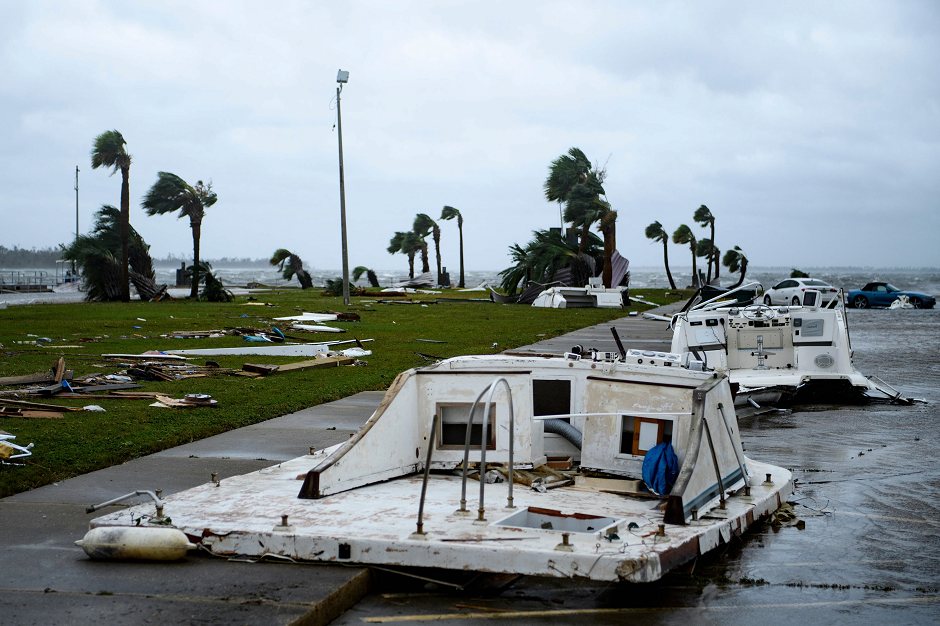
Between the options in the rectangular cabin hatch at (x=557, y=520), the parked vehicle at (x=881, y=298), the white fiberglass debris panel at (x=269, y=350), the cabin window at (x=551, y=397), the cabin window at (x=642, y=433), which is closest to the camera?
the rectangular cabin hatch at (x=557, y=520)

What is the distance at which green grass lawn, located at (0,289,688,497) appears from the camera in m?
9.51

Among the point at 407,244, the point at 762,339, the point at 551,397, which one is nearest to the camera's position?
the point at 551,397

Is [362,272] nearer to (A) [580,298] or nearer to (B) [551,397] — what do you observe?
(A) [580,298]

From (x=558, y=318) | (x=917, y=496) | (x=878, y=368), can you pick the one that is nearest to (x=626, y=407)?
(x=917, y=496)

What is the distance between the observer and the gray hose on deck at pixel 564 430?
27.3 ft

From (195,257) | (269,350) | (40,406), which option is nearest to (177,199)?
(195,257)

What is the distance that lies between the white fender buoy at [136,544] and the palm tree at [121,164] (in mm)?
39293

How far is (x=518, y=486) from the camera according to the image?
24.2 ft

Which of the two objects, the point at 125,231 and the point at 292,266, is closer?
the point at 125,231

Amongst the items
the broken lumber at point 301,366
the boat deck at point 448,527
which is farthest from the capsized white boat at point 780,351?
the boat deck at point 448,527

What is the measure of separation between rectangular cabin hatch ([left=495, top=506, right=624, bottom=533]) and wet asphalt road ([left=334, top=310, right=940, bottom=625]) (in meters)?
0.45

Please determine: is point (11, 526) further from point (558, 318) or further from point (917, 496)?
point (558, 318)

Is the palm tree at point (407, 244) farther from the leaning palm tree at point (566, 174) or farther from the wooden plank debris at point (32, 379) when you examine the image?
the wooden plank debris at point (32, 379)

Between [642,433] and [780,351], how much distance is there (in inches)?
351
